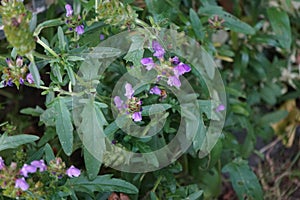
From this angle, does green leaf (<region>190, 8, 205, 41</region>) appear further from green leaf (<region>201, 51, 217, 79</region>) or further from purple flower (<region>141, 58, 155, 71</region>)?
purple flower (<region>141, 58, 155, 71</region>)

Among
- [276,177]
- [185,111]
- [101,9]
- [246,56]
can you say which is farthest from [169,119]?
[276,177]

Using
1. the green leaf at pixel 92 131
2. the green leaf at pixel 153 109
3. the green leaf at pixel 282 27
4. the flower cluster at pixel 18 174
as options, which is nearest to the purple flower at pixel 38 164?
the flower cluster at pixel 18 174

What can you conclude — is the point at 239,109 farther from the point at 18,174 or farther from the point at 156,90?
the point at 18,174

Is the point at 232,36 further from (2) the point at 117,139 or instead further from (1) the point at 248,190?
(2) the point at 117,139

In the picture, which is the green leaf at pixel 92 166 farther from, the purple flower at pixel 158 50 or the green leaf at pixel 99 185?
the purple flower at pixel 158 50

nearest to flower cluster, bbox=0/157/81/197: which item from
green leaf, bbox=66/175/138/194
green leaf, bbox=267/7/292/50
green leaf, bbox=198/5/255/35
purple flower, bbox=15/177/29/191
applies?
purple flower, bbox=15/177/29/191

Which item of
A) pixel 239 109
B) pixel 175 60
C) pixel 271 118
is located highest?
pixel 175 60

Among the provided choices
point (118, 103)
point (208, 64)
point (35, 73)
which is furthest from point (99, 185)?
point (208, 64)

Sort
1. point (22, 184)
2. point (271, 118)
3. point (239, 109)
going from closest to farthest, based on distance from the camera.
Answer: point (22, 184) → point (239, 109) → point (271, 118)
